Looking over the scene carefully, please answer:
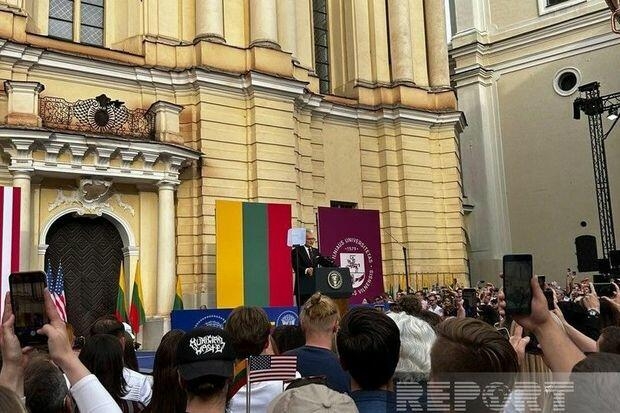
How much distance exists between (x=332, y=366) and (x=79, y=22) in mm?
15789

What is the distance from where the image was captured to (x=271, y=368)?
3.99m

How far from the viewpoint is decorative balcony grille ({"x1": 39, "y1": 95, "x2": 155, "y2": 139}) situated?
1469cm

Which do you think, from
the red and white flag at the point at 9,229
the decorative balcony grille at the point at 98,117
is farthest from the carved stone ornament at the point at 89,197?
the red and white flag at the point at 9,229

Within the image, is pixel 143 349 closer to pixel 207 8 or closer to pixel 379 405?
pixel 207 8

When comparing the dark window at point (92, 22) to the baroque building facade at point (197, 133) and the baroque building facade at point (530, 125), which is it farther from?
the baroque building facade at point (530, 125)

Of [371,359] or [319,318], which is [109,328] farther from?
[371,359]

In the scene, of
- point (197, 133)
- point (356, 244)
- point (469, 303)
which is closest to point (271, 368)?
point (469, 303)

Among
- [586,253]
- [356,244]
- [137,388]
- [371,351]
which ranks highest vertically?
[356,244]

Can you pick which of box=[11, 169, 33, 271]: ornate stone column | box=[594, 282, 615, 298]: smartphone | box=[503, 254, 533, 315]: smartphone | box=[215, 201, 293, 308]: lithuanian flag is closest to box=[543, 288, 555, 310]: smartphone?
box=[503, 254, 533, 315]: smartphone

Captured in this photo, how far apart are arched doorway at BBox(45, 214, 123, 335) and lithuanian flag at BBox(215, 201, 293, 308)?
2.62 m

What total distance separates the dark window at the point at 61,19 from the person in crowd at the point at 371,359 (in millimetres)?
16065

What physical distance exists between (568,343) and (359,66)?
67.1ft

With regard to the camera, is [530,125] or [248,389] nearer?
[248,389]

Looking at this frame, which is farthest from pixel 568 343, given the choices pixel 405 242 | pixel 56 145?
pixel 405 242
